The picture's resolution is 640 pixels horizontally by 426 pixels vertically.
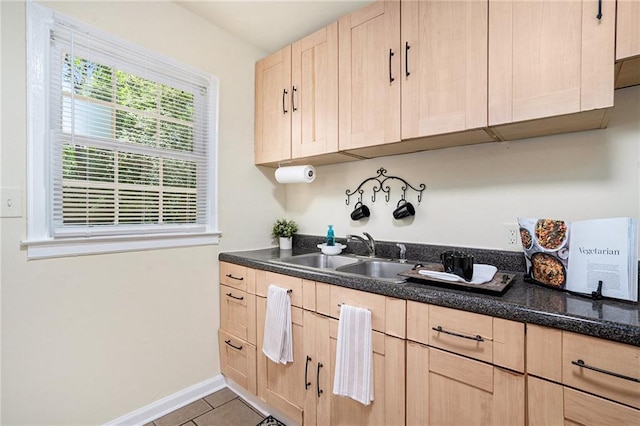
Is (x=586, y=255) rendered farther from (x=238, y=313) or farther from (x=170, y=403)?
(x=170, y=403)

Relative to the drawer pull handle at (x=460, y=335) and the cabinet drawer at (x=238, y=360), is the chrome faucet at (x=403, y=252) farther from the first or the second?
the cabinet drawer at (x=238, y=360)

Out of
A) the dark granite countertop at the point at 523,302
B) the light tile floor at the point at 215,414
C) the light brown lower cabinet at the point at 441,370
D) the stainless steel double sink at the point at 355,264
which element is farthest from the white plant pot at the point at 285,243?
the light tile floor at the point at 215,414

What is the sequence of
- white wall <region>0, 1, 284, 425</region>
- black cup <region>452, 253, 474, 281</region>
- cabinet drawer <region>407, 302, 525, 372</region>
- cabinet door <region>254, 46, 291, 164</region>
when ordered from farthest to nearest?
cabinet door <region>254, 46, 291, 164</region> < white wall <region>0, 1, 284, 425</region> < black cup <region>452, 253, 474, 281</region> < cabinet drawer <region>407, 302, 525, 372</region>

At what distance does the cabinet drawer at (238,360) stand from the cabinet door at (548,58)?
1.80 m

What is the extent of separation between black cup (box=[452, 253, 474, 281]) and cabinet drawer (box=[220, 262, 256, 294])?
1.14m

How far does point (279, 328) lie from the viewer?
5.11 feet

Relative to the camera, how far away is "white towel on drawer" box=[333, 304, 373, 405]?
4.07 feet

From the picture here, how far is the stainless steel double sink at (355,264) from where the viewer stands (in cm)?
169

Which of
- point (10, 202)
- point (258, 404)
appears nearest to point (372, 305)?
point (258, 404)

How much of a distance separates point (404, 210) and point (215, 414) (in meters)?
1.67

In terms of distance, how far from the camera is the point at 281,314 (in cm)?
156

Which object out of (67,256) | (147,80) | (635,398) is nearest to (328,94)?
(147,80)

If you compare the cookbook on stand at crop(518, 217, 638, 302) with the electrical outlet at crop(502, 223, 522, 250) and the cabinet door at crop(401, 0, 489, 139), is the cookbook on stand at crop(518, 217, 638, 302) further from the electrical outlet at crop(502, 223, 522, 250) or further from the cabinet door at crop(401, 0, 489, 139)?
the cabinet door at crop(401, 0, 489, 139)

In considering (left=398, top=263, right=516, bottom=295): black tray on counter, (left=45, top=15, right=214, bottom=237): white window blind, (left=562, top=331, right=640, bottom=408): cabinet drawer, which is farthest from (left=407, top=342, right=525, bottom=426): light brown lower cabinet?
(left=45, top=15, right=214, bottom=237): white window blind
